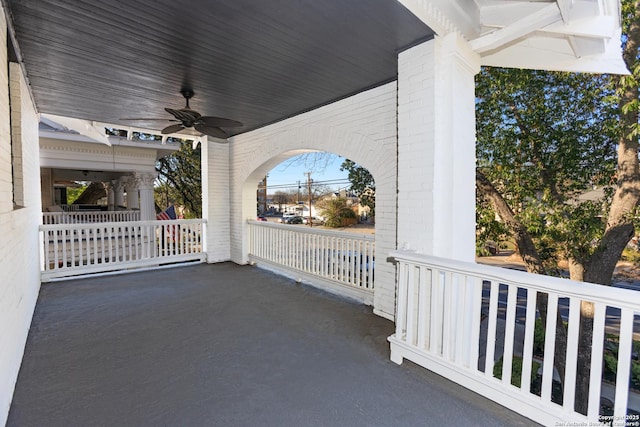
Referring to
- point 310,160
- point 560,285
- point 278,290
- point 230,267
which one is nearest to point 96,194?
point 310,160

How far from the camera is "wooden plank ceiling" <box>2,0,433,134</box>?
7.60 feet

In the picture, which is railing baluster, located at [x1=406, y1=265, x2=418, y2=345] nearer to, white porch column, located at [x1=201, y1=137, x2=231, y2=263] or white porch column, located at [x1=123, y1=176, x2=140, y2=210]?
white porch column, located at [x1=201, y1=137, x2=231, y2=263]

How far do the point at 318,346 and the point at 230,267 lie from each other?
12.1ft

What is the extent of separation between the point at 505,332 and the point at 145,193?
928cm

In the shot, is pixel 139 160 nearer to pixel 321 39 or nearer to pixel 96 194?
pixel 321 39

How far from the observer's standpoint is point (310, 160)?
9.82 m

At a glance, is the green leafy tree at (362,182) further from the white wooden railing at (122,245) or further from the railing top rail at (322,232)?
the white wooden railing at (122,245)

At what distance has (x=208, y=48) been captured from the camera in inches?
113

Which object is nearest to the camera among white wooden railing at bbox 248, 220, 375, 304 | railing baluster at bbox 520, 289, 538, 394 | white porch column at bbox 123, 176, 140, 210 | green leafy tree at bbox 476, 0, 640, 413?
railing baluster at bbox 520, 289, 538, 394

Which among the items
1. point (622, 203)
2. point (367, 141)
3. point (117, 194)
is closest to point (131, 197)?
point (117, 194)

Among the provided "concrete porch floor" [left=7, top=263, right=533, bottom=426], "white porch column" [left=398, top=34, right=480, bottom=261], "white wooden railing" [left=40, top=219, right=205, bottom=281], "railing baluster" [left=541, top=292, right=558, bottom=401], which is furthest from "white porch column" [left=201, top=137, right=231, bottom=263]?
"railing baluster" [left=541, top=292, right=558, bottom=401]

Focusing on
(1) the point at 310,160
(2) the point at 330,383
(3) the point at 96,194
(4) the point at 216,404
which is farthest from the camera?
(3) the point at 96,194

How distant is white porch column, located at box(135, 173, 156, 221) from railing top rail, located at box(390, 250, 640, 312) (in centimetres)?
837

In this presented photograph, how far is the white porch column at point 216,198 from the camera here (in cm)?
645
